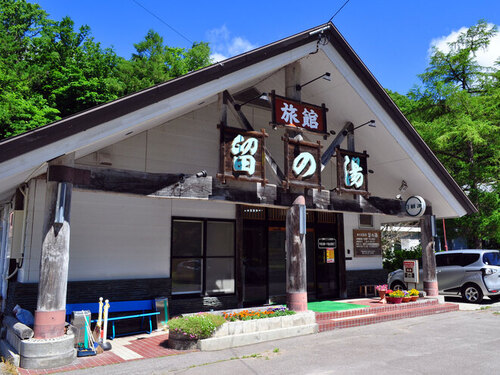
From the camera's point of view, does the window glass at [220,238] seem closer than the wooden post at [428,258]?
Yes

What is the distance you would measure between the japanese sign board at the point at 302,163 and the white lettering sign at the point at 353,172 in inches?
42.8

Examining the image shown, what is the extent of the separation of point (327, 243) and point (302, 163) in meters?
5.00

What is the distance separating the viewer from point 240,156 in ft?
29.0

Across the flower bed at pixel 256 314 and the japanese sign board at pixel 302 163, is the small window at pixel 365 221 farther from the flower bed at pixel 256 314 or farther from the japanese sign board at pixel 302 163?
the flower bed at pixel 256 314

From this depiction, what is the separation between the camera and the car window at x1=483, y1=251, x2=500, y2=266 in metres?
13.5

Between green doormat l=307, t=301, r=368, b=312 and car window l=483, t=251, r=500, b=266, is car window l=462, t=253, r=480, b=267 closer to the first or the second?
car window l=483, t=251, r=500, b=266

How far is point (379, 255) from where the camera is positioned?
1512cm

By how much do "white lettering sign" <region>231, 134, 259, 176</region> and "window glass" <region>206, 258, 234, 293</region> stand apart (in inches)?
141

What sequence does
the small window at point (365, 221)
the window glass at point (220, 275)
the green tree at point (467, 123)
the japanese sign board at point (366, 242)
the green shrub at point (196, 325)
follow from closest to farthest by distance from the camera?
the green shrub at point (196, 325) → the window glass at point (220, 275) → the japanese sign board at point (366, 242) → the small window at point (365, 221) → the green tree at point (467, 123)

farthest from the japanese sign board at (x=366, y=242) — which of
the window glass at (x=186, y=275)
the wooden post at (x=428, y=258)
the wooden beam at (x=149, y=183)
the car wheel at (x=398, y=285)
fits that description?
the wooden beam at (x=149, y=183)

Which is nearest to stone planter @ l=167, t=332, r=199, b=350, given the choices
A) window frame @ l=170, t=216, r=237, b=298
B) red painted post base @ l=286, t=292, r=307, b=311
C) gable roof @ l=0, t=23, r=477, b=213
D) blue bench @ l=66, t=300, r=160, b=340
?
blue bench @ l=66, t=300, r=160, b=340

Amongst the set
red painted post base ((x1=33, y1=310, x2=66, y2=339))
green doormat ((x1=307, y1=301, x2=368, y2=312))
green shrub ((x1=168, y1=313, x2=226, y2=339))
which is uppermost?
red painted post base ((x1=33, y1=310, x2=66, y2=339))

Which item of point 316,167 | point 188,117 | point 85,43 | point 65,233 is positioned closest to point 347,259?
point 316,167

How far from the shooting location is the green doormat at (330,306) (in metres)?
A: 10.9
